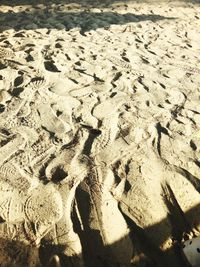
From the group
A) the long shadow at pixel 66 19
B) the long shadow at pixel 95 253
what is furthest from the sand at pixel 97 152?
the long shadow at pixel 66 19

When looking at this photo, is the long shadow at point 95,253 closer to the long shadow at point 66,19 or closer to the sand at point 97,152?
the sand at point 97,152

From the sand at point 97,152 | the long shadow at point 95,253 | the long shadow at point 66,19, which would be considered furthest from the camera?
the long shadow at point 66,19

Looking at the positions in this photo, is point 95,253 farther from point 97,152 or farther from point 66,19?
point 66,19

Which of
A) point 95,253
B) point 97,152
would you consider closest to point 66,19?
point 97,152

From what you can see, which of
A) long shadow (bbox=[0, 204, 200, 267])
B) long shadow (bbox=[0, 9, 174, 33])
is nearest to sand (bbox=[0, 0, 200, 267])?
long shadow (bbox=[0, 204, 200, 267])

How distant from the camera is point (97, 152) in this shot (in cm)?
302

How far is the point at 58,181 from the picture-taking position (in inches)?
107

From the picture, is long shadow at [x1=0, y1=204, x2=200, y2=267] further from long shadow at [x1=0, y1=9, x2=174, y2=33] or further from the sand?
long shadow at [x1=0, y1=9, x2=174, y2=33]

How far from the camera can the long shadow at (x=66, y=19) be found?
6.22 metres

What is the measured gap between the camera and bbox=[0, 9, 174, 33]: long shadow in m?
6.22

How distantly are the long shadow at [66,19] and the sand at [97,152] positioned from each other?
0.78 metres

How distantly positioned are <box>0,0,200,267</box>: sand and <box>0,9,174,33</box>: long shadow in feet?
2.56

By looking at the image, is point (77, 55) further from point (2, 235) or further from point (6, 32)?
point (2, 235)

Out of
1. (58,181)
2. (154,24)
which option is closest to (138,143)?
(58,181)
